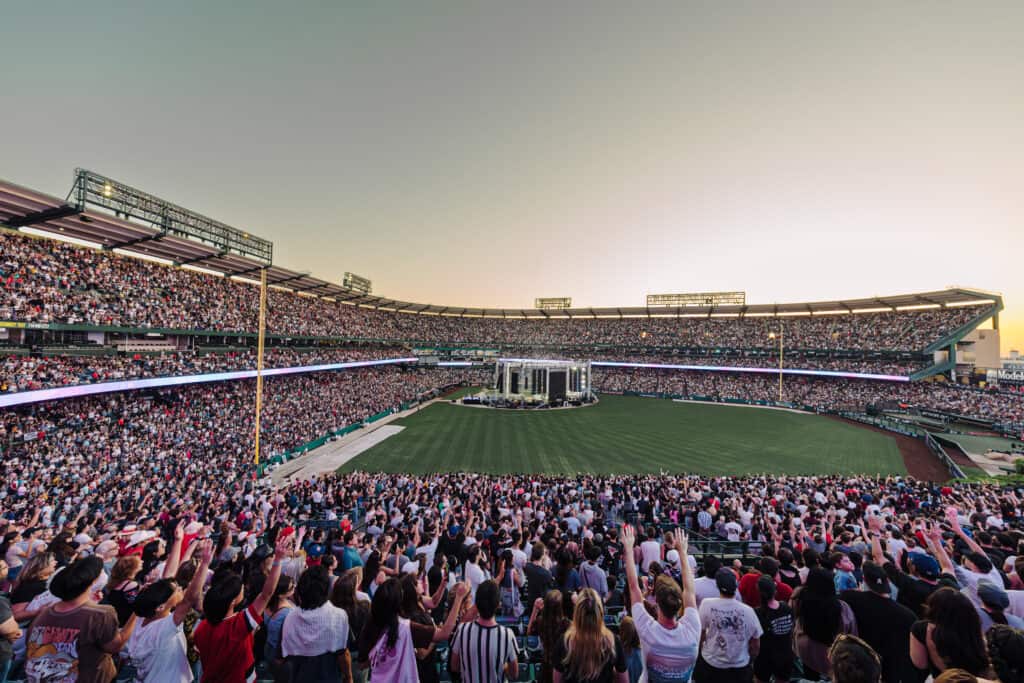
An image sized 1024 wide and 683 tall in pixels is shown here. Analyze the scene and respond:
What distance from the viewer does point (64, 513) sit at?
1320 centimetres

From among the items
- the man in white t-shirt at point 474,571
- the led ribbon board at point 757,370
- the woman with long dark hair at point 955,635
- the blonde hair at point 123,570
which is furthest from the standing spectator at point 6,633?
the led ribbon board at point 757,370

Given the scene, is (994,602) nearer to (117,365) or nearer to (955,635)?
(955,635)

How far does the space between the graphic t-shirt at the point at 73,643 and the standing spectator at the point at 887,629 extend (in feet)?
21.3

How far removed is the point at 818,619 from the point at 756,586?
3.05ft

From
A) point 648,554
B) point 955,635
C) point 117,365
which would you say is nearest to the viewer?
point 955,635

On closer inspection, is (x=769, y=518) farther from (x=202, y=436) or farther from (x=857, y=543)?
(x=202, y=436)

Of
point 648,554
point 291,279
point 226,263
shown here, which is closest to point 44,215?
point 226,263

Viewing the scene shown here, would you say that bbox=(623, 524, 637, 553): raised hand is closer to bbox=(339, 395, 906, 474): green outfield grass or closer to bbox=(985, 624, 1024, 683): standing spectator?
bbox=(985, 624, 1024, 683): standing spectator

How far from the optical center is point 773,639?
3.88 metres

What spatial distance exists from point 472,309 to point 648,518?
63.8 meters

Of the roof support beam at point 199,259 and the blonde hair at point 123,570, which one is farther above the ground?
the roof support beam at point 199,259

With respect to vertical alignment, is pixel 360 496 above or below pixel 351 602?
below

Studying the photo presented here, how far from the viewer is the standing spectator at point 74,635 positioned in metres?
2.95

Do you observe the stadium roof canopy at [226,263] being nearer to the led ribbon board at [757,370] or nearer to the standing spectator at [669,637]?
the led ribbon board at [757,370]
